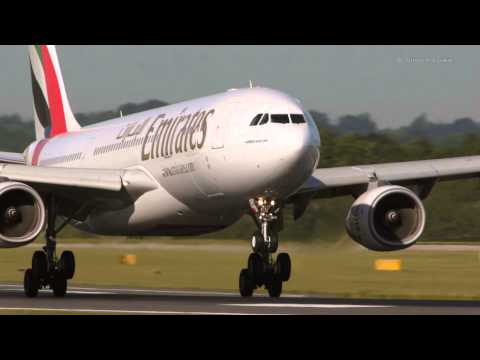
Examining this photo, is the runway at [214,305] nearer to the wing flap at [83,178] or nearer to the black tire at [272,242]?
the black tire at [272,242]

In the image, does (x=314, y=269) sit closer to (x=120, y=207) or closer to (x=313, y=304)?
(x=120, y=207)

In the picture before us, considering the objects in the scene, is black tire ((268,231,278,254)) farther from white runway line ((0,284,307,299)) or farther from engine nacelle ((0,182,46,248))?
engine nacelle ((0,182,46,248))

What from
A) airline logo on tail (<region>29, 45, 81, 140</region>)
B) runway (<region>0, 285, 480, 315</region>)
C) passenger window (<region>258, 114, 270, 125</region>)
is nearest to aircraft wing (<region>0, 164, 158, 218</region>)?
runway (<region>0, 285, 480, 315</region>)

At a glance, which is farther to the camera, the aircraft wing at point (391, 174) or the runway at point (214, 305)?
the aircraft wing at point (391, 174)

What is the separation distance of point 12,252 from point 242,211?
26470 millimetres

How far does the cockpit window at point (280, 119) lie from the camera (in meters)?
24.5

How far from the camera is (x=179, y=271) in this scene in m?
40.3

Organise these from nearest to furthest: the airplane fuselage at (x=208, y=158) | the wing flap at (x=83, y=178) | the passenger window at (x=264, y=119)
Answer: the airplane fuselage at (x=208, y=158) < the passenger window at (x=264, y=119) < the wing flap at (x=83, y=178)

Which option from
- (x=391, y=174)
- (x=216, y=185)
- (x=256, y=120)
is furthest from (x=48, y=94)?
(x=256, y=120)

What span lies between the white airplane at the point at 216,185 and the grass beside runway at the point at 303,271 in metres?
2.78

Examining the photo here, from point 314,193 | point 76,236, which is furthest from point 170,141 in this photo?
point 76,236

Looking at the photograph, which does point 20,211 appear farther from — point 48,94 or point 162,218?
point 48,94

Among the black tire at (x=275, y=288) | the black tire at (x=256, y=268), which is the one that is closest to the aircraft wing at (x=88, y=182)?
the black tire at (x=256, y=268)

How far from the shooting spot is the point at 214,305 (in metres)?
24.0
